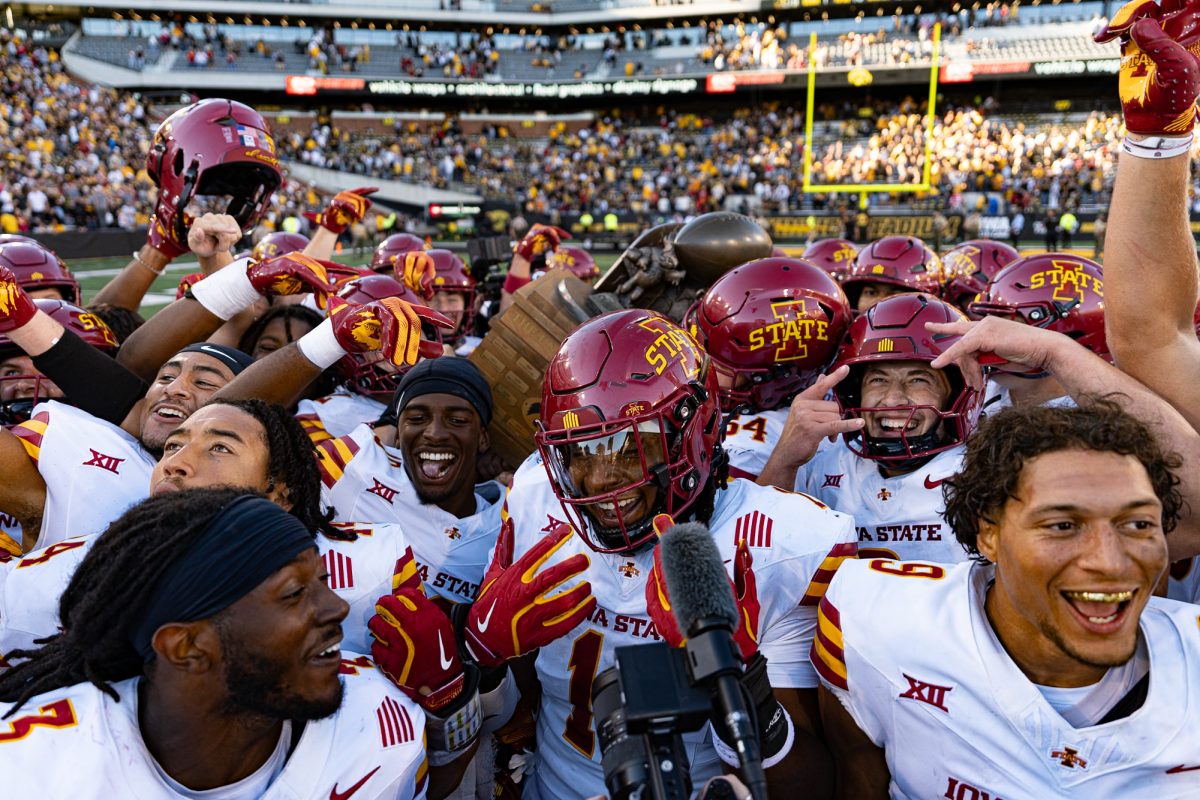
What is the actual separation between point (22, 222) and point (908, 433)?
21632 millimetres

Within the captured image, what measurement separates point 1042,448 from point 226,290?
10.9ft

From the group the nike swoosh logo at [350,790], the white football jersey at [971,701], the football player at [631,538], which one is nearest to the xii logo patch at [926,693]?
the white football jersey at [971,701]

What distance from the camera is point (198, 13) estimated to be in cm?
4100

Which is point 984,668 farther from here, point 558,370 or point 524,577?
point 558,370

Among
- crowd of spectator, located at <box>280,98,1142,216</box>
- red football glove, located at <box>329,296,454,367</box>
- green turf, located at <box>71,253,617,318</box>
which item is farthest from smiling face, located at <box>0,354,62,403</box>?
crowd of spectator, located at <box>280,98,1142,216</box>

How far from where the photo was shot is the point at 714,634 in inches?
48.9

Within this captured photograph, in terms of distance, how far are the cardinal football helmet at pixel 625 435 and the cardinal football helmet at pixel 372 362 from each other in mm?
1781

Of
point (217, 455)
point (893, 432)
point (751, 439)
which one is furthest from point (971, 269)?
point (217, 455)

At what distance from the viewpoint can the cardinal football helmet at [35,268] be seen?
4.62m

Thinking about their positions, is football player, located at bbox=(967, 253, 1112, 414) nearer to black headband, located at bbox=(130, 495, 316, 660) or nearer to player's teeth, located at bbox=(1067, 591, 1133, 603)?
player's teeth, located at bbox=(1067, 591, 1133, 603)

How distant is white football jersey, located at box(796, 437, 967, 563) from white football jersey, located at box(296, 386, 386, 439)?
88.7 inches

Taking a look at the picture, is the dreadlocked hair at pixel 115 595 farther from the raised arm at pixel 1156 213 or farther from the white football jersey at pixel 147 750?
the raised arm at pixel 1156 213

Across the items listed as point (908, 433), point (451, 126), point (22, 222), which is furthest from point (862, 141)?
point (908, 433)

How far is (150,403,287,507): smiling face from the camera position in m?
2.34
